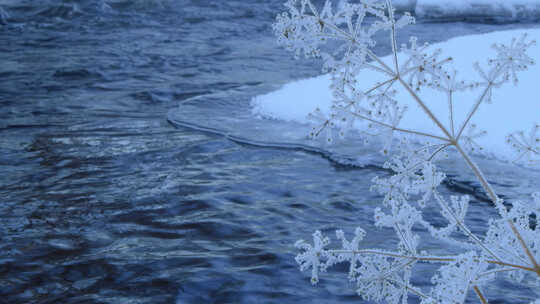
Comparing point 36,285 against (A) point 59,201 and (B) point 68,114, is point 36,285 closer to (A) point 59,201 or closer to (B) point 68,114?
(A) point 59,201

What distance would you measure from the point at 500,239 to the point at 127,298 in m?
1.49

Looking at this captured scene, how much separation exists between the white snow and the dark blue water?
504mm

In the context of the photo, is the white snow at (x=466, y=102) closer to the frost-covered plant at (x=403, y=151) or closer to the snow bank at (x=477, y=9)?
the frost-covered plant at (x=403, y=151)

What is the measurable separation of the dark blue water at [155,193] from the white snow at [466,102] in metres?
0.50

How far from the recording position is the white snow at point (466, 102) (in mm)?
4406

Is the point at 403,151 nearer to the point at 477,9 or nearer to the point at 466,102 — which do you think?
the point at 466,102

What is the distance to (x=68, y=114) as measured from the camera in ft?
17.6

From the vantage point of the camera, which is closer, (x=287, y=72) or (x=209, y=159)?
(x=209, y=159)

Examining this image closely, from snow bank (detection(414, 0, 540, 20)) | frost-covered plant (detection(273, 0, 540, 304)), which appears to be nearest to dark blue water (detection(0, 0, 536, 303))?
frost-covered plant (detection(273, 0, 540, 304))

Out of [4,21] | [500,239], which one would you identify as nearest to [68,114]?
[500,239]

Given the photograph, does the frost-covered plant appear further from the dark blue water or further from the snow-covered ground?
the snow-covered ground

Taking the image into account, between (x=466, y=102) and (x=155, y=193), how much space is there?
2738 millimetres

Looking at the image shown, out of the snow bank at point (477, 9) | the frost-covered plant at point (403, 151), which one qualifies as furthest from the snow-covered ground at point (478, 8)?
the frost-covered plant at point (403, 151)

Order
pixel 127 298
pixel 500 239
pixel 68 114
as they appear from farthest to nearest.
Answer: pixel 68 114
pixel 127 298
pixel 500 239
